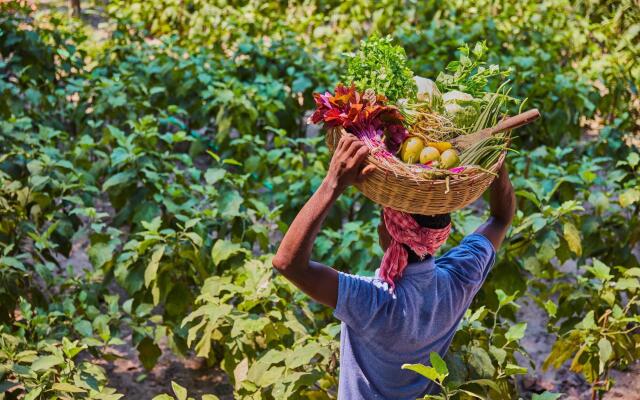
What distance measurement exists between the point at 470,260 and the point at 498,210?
26 cm

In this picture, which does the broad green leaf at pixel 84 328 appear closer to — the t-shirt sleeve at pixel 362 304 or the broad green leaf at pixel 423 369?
the t-shirt sleeve at pixel 362 304

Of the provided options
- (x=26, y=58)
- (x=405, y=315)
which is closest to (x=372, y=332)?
(x=405, y=315)

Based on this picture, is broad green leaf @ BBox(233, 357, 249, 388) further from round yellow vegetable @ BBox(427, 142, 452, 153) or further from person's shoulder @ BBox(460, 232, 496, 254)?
round yellow vegetable @ BBox(427, 142, 452, 153)

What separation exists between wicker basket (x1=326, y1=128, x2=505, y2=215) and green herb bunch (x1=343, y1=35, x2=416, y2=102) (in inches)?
9.8

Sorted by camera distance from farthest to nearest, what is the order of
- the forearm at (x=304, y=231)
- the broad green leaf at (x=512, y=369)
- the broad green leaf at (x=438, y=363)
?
the broad green leaf at (x=512, y=369) → the broad green leaf at (x=438, y=363) → the forearm at (x=304, y=231)

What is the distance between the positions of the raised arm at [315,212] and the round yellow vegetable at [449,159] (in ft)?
0.67

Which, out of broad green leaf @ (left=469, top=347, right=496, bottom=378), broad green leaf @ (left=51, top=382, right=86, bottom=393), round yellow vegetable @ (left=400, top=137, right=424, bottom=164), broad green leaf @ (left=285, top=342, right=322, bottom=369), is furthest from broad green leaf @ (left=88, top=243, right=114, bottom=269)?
round yellow vegetable @ (left=400, top=137, right=424, bottom=164)

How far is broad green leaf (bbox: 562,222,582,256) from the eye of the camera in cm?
371

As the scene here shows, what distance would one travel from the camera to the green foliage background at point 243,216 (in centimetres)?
313

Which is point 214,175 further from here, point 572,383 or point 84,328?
point 572,383

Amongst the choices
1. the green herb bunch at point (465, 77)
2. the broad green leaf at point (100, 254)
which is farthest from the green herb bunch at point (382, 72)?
the broad green leaf at point (100, 254)

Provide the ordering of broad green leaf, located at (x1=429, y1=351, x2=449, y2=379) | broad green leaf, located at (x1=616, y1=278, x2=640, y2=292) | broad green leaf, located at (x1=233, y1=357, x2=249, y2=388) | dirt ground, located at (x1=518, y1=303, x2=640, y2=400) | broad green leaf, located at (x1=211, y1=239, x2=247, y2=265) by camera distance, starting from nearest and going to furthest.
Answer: broad green leaf, located at (x1=429, y1=351, x2=449, y2=379) → broad green leaf, located at (x1=233, y1=357, x2=249, y2=388) → broad green leaf, located at (x1=616, y1=278, x2=640, y2=292) → broad green leaf, located at (x1=211, y1=239, x2=247, y2=265) → dirt ground, located at (x1=518, y1=303, x2=640, y2=400)

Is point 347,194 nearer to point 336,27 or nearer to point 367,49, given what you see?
point 367,49

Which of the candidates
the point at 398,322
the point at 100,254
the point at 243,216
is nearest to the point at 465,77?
the point at 398,322
